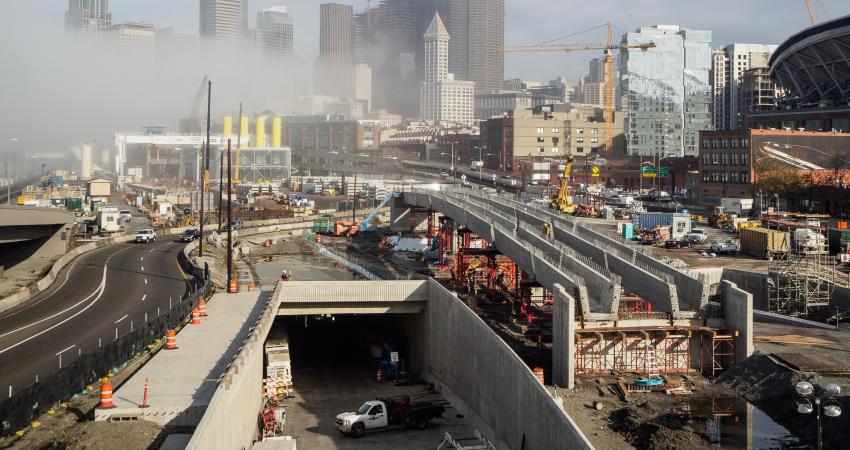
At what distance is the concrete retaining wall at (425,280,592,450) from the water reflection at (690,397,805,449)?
502 centimetres

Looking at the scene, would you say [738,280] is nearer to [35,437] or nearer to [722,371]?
[722,371]

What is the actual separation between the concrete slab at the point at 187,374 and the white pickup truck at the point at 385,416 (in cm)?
445

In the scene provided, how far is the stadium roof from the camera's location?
11094 cm

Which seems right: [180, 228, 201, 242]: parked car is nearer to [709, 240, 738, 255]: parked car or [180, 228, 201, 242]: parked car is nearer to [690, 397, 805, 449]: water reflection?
[709, 240, 738, 255]: parked car

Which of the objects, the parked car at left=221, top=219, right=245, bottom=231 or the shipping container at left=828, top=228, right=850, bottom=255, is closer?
the shipping container at left=828, top=228, right=850, bottom=255

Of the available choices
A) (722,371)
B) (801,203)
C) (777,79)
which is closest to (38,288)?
(722,371)

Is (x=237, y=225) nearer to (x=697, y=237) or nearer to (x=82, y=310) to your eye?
(x=697, y=237)

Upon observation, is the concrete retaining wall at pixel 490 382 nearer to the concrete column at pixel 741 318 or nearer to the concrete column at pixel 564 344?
the concrete column at pixel 564 344

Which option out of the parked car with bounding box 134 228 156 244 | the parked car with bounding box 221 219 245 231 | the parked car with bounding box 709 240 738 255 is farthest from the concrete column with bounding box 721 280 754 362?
the parked car with bounding box 221 219 245 231

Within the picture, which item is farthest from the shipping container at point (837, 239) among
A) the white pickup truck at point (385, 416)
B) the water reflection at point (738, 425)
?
the white pickup truck at point (385, 416)

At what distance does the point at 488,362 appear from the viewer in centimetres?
2948

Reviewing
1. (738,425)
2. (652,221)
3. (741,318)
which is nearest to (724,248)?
(652,221)

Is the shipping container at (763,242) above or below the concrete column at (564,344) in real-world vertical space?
above

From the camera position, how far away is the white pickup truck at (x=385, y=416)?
29.7m
